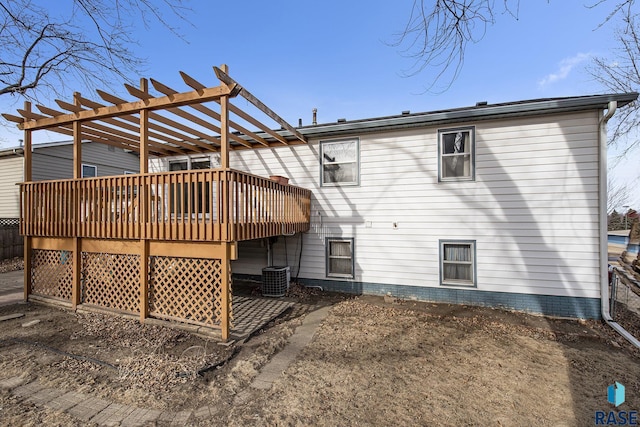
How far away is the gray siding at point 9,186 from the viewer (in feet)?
38.4

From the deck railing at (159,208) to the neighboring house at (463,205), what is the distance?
1.55 m

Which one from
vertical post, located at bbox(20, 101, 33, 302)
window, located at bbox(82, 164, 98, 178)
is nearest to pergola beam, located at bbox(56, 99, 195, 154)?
vertical post, located at bbox(20, 101, 33, 302)

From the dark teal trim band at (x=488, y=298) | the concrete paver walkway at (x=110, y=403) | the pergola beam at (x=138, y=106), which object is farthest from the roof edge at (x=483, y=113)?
the concrete paver walkway at (x=110, y=403)

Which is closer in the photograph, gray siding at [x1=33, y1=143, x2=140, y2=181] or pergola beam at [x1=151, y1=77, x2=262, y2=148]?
pergola beam at [x1=151, y1=77, x2=262, y2=148]

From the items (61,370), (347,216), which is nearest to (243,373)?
(61,370)

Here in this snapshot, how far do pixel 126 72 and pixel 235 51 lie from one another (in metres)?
2.02

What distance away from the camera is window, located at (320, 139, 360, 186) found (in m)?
7.20

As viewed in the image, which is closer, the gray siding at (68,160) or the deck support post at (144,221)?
the deck support post at (144,221)

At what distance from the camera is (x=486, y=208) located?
6180 millimetres

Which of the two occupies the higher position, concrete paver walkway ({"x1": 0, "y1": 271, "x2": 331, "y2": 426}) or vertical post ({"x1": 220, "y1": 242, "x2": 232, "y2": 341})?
vertical post ({"x1": 220, "y1": 242, "x2": 232, "y2": 341})

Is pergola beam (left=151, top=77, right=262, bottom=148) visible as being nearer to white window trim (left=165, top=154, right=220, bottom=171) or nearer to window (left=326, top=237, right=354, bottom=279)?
white window trim (left=165, top=154, right=220, bottom=171)

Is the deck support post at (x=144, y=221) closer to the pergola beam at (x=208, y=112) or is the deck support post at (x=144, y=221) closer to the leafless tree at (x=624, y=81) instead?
the pergola beam at (x=208, y=112)

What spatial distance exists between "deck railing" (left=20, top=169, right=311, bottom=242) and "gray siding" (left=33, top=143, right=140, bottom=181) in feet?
24.2

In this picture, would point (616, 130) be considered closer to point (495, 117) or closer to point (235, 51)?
point (495, 117)
